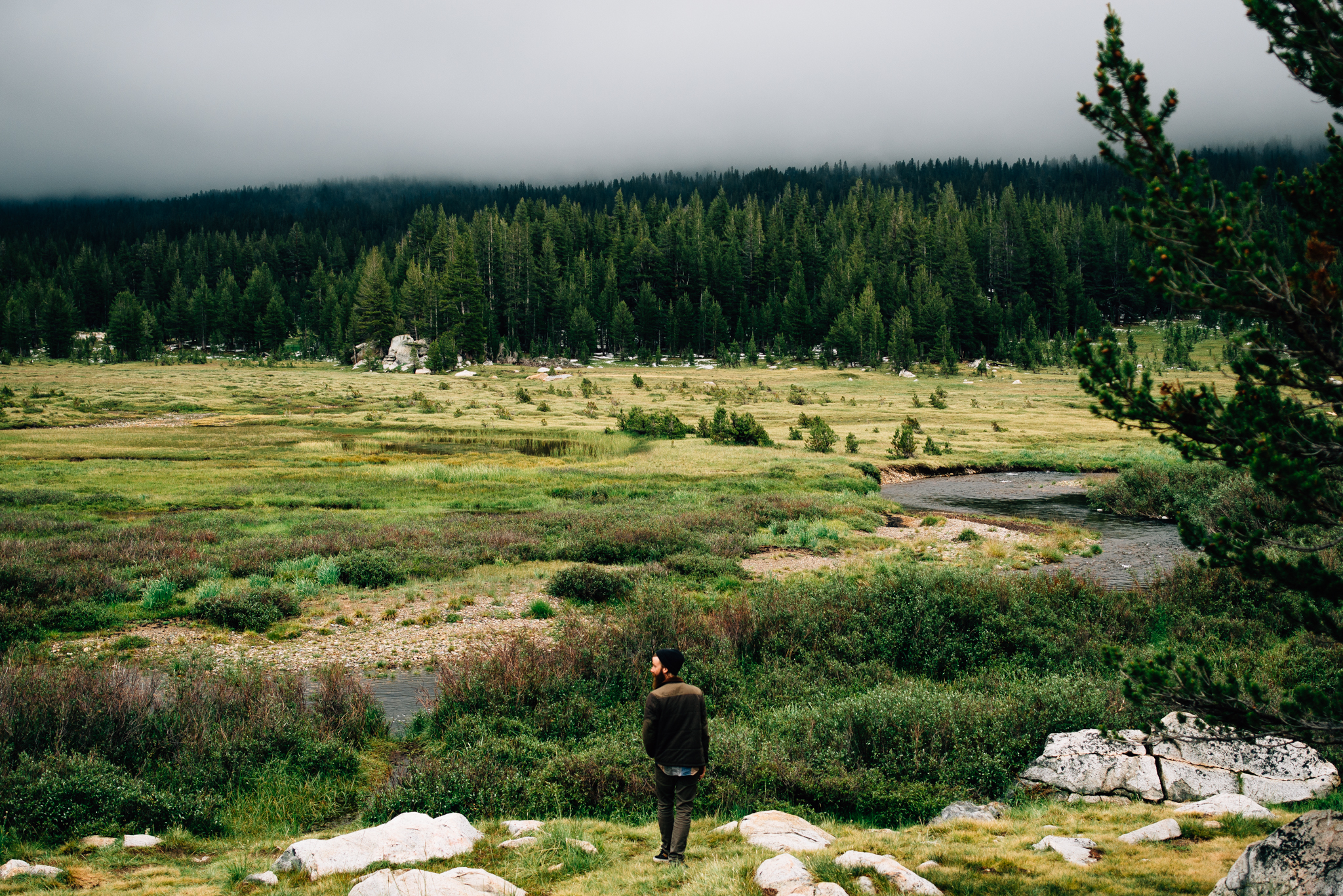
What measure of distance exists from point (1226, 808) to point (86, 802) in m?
13.2

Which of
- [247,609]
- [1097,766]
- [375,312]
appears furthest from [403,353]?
[1097,766]

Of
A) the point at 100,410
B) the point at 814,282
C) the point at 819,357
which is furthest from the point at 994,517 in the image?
the point at 814,282

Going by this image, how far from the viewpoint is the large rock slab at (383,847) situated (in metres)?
7.54

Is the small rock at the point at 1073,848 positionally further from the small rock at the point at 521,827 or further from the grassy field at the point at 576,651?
the small rock at the point at 521,827

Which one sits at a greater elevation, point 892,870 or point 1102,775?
point 892,870

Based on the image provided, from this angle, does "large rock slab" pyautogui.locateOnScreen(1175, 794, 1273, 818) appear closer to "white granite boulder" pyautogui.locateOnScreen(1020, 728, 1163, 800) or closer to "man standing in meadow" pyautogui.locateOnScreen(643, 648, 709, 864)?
"white granite boulder" pyautogui.locateOnScreen(1020, 728, 1163, 800)

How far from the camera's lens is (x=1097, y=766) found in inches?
408

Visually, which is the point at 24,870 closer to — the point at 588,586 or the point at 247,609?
the point at 247,609

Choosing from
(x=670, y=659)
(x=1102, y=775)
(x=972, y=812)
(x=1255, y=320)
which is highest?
(x=1255, y=320)

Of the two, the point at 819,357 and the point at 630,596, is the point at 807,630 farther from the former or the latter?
the point at 819,357

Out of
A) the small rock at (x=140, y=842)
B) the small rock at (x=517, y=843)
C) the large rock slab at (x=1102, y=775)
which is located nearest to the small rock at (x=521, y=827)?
the small rock at (x=517, y=843)

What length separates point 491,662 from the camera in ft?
46.0

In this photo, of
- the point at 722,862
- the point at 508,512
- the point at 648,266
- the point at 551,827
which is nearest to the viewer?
the point at 722,862

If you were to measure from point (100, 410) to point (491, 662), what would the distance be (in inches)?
2584
